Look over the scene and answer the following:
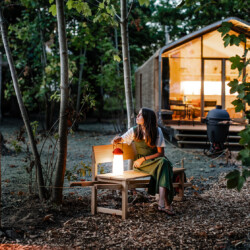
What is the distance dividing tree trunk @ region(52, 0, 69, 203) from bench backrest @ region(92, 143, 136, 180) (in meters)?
0.45

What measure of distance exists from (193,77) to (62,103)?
427 inches

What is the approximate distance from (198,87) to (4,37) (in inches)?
423

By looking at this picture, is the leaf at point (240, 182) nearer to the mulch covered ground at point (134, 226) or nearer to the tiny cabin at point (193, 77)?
the mulch covered ground at point (134, 226)

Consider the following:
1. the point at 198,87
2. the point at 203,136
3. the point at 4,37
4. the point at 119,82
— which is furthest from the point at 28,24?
the point at 4,37

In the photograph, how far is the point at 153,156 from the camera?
5289mm

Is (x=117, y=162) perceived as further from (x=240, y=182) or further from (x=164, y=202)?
(x=240, y=182)

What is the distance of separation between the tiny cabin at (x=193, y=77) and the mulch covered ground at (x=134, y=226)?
842 cm

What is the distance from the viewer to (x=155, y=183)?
517 cm

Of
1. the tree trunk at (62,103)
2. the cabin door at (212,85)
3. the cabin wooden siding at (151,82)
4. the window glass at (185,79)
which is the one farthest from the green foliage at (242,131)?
the cabin door at (212,85)

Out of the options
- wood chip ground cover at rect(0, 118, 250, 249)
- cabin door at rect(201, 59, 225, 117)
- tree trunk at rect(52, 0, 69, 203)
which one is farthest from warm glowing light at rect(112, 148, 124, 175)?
cabin door at rect(201, 59, 225, 117)

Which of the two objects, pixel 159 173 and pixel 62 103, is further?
pixel 159 173

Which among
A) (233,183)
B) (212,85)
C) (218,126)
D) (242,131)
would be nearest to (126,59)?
(242,131)

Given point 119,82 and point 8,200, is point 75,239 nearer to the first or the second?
point 8,200

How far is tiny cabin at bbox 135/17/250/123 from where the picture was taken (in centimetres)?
1422
